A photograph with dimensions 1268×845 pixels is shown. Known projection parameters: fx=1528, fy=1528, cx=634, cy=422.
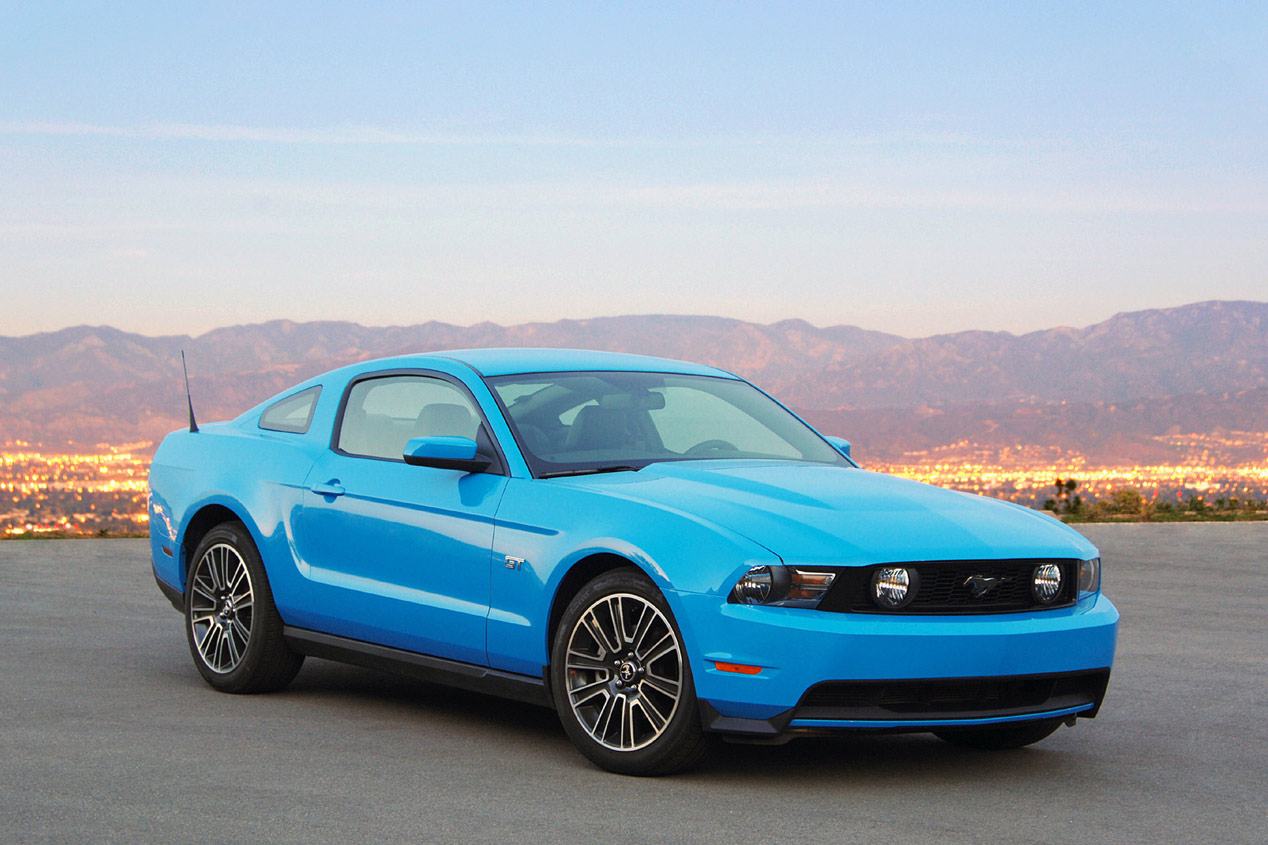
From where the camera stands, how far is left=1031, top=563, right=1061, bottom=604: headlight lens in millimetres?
5609

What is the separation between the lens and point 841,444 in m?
7.48

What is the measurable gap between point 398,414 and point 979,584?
9.71 feet

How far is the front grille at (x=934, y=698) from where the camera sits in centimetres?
527

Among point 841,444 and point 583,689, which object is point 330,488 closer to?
point 583,689

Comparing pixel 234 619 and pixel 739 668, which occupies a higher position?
pixel 739 668

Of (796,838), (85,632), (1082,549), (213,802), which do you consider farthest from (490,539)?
(85,632)

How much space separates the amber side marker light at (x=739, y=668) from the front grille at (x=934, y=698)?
19cm

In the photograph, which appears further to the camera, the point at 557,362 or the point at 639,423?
the point at 557,362

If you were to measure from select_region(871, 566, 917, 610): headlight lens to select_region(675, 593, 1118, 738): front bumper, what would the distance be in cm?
5

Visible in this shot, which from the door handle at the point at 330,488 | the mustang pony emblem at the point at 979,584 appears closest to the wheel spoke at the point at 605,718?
the mustang pony emblem at the point at 979,584

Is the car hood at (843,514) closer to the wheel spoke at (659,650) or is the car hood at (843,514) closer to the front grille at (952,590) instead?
the front grille at (952,590)

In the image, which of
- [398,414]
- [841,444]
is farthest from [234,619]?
[841,444]

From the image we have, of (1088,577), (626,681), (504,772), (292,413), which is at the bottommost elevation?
(504,772)

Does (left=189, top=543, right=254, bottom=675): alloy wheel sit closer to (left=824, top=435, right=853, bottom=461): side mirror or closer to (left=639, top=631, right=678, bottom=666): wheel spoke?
(left=639, top=631, right=678, bottom=666): wheel spoke
